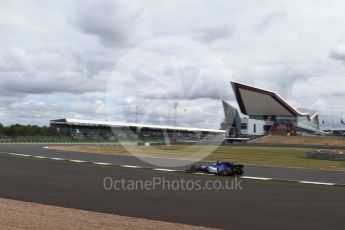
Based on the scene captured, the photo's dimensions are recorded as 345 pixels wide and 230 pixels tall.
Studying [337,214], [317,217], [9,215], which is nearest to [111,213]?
[9,215]

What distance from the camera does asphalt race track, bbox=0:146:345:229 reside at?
8.95 meters

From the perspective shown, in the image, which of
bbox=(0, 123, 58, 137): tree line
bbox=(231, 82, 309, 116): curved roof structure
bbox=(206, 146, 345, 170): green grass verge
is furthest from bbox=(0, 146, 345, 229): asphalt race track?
bbox=(231, 82, 309, 116): curved roof structure

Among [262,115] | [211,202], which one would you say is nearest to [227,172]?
[211,202]

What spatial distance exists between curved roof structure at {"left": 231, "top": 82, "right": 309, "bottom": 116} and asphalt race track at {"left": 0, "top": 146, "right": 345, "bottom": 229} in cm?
12583

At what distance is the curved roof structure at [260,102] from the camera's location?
141m

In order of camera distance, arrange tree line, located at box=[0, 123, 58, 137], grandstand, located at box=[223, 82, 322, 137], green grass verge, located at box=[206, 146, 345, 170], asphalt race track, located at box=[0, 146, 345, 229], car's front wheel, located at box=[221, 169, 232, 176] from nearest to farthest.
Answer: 1. asphalt race track, located at box=[0, 146, 345, 229]
2. car's front wheel, located at box=[221, 169, 232, 176]
3. green grass verge, located at box=[206, 146, 345, 170]
4. tree line, located at box=[0, 123, 58, 137]
5. grandstand, located at box=[223, 82, 322, 137]

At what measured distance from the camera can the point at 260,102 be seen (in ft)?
473

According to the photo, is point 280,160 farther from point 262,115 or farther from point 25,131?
point 262,115

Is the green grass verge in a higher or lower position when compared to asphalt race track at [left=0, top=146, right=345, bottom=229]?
higher

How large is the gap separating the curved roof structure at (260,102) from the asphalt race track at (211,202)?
413ft

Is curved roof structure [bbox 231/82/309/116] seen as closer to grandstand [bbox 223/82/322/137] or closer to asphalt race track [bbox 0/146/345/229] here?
grandstand [bbox 223/82/322/137]

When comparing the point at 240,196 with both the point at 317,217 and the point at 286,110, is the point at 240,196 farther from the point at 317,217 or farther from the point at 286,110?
the point at 286,110

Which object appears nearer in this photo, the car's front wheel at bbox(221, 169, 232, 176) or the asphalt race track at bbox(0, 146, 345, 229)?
the asphalt race track at bbox(0, 146, 345, 229)

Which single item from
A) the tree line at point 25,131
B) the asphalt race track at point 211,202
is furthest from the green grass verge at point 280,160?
the tree line at point 25,131
